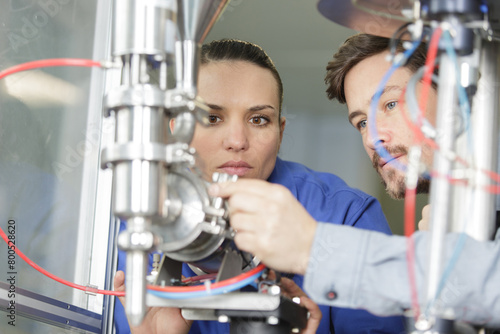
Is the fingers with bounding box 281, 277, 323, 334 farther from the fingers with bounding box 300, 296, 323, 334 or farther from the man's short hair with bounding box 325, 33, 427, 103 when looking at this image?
the man's short hair with bounding box 325, 33, 427, 103

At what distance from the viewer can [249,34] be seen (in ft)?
9.01

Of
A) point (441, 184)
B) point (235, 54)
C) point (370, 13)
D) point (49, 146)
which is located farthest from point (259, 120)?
point (441, 184)

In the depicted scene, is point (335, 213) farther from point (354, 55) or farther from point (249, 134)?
point (354, 55)

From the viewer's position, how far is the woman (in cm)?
124

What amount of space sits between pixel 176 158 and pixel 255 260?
249mm

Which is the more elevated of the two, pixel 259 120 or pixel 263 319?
pixel 259 120

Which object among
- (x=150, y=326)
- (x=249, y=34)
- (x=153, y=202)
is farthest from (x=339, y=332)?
(x=249, y=34)

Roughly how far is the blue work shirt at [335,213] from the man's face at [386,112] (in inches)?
3.2

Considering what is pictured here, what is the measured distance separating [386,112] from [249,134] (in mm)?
306

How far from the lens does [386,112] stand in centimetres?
130

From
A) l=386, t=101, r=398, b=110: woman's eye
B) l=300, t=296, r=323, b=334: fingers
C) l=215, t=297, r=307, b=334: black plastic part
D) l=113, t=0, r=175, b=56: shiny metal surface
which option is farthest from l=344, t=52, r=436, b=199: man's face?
l=113, t=0, r=175, b=56: shiny metal surface

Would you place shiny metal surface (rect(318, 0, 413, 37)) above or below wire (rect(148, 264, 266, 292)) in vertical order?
above

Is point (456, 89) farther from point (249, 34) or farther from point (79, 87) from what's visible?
point (249, 34)

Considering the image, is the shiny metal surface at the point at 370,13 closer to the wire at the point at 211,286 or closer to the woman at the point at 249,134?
the wire at the point at 211,286
